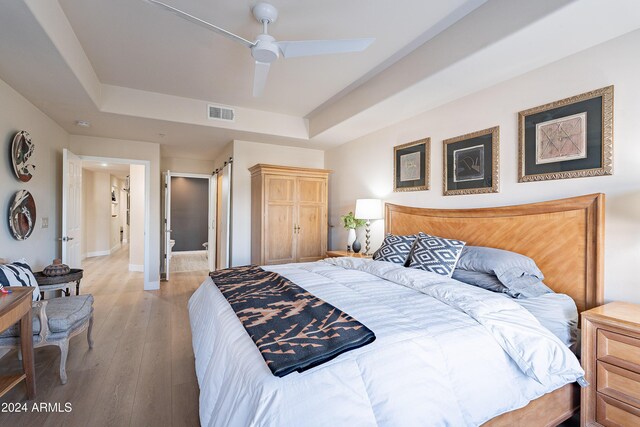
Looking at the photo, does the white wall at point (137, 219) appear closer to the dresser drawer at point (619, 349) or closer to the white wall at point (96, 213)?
the white wall at point (96, 213)

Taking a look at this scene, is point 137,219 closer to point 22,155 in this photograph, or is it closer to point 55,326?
point 22,155

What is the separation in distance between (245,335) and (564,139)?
98.9 inches

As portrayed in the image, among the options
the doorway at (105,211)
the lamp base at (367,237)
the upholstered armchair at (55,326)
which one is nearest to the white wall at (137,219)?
the doorway at (105,211)

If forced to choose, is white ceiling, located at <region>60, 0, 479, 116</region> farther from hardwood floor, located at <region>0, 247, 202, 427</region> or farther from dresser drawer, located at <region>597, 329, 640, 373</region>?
hardwood floor, located at <region>0, 247, 202, 427</region>

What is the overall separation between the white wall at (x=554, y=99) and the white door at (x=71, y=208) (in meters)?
4.13

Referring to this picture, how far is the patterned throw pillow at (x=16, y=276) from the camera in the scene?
2.14 meters

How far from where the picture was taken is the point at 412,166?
11.3 feet

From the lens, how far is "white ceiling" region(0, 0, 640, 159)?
74.7 inches

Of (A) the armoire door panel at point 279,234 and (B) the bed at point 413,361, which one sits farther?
(A) the armoire door panel at point 279,234

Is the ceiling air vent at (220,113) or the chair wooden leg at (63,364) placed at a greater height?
the ceiling air vent at (220,113)

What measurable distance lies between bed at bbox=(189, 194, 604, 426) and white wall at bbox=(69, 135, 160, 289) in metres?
2.97

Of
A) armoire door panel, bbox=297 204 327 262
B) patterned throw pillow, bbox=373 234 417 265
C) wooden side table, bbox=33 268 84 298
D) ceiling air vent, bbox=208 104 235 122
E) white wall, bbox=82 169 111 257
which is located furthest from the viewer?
white wall, bbox=82 169 111 257

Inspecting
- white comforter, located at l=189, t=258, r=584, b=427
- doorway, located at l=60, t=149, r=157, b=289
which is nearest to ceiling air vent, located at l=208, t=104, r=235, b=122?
doorway, located at l=60, t=149, r=157, b=289

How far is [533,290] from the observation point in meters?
2.03
